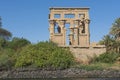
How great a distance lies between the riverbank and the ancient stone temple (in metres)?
14.5

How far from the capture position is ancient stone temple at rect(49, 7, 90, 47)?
208ft

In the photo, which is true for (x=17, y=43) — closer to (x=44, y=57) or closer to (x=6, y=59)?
(x=6, y=59)

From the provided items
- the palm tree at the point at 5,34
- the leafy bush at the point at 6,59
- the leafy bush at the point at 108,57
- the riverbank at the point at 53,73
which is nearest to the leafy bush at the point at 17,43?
the leafy bush at the point at 6,59

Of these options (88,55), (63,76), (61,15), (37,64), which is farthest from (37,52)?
(61,15)

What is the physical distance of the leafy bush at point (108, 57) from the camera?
54750mm

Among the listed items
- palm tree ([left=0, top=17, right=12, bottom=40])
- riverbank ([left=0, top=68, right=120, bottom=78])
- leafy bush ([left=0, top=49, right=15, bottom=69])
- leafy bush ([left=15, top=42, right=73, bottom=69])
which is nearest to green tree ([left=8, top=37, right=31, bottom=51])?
leafy bush ([left=0, top=49, right=15, bottom=69])

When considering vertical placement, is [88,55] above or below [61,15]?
below

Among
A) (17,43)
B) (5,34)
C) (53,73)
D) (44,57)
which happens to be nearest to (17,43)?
(17,43)

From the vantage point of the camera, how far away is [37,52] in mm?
51344

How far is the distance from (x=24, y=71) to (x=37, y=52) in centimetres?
356

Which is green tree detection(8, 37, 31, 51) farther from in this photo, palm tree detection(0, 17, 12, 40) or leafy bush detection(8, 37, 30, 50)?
palm tree detection(0, 17, 12, 40)

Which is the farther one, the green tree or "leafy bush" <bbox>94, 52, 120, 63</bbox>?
the green tree

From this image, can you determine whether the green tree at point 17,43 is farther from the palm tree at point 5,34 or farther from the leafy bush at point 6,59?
the palm tree at point 5,34

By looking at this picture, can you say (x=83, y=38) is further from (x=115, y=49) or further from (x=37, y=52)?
(x=37, y=52)
